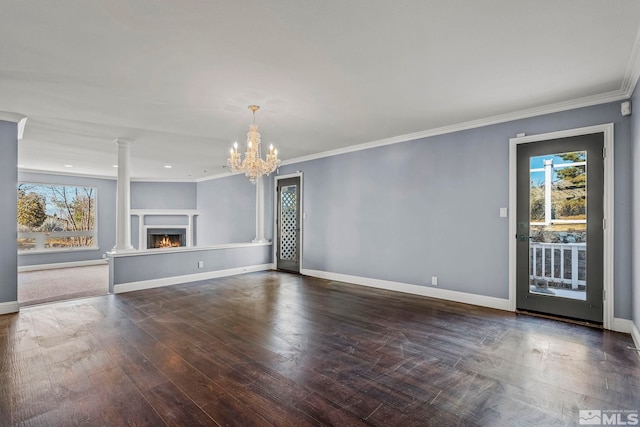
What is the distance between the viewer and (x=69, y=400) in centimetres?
197

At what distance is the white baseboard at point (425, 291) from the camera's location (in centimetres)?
399

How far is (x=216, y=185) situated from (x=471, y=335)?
306 inches

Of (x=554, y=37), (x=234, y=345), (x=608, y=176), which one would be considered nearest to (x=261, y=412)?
(x=234, y=345)

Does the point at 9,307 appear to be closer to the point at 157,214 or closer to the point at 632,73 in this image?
the point at 157,214

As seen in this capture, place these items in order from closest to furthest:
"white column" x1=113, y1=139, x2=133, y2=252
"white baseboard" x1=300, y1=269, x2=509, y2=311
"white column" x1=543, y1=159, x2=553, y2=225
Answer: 1. "white column" x1=543, y1=159, x2=553, y2=225
2. "white baseboard" x1=300, y1=269, x2=509, y2=311
3. "white column" x1=113, y1=139, x2=133, y2=252

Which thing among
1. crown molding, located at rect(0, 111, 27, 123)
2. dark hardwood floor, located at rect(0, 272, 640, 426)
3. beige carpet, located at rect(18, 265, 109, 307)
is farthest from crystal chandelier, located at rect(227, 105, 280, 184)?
beige carpet, located at rect(18, 265, 109, 307)

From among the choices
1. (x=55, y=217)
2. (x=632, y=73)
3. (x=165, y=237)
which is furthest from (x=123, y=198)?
(x=632, y=73)

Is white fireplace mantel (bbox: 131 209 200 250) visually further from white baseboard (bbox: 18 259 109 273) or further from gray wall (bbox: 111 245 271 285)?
gray wall (bbox: 111 245 271 285)

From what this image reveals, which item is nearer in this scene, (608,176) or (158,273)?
(608,176)

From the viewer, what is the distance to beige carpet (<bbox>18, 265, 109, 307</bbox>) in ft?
15.5

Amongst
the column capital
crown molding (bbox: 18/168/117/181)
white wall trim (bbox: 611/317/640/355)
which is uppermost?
the column capital

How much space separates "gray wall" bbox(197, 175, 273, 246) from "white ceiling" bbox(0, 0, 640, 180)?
3419 millimetres

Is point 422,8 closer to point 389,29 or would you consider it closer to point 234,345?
point 389,29

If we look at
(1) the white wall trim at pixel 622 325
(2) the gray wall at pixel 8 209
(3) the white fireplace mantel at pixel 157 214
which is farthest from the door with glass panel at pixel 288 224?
(1) the white wall trim at pixel 622 325
